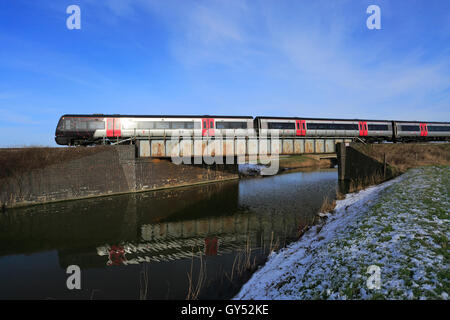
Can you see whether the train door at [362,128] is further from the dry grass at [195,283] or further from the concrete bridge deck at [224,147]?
the dry grass at [195,283]

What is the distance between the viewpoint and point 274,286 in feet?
15.8

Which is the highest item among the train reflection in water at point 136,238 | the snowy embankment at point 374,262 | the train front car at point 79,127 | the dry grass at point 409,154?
the train front car at point 79,127

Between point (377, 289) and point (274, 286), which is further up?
point (377, 289)

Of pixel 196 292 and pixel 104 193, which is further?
pixel 104 193

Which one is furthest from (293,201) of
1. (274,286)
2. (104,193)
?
(104,193)

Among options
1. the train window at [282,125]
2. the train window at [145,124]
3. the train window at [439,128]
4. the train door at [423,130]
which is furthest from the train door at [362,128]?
the train window at [145,124]

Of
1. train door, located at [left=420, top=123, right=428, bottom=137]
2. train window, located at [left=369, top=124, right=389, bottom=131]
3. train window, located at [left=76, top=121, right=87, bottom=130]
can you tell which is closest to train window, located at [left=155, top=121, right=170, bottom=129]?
train window, located at [left=76, top=121, right=87, bottom=130]

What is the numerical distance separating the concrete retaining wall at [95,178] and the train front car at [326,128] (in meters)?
10.4

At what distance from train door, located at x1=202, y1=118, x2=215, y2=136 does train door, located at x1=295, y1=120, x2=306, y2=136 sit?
373 inches

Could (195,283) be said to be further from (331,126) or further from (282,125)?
(331,126)

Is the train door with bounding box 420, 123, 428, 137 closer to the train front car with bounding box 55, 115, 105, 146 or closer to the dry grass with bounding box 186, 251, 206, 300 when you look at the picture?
the dry grass with bounding box 186, 251, 206, 300

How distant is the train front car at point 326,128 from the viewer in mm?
22103

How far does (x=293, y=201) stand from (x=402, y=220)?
913 centimetres
